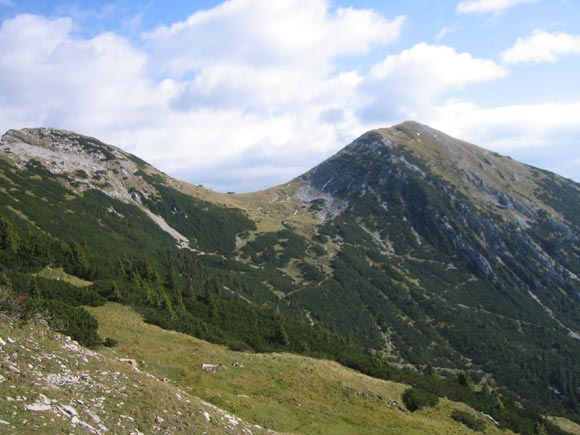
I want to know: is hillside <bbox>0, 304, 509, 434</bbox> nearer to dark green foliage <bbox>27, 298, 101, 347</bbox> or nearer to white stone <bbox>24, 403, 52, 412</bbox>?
white stone <bbox>24, 403, 52, 412</bbox>

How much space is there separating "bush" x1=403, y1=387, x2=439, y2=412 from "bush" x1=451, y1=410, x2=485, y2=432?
92.3 inches

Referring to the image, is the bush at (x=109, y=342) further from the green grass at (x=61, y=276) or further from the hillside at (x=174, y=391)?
the green grass at (x=61, y=276)

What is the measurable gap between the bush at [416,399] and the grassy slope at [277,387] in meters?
0.74

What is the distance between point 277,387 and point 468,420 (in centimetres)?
2170

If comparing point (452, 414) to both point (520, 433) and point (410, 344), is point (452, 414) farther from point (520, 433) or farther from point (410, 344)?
point (410, 344)

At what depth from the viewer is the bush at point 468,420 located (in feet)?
151

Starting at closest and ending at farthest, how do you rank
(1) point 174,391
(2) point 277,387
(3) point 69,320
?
1. (1) point 174,391
2. (3) point 69,320
3. (2) point 277,387

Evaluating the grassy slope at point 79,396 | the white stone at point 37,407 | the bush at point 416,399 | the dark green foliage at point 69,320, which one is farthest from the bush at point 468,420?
the white stone at point 37,407

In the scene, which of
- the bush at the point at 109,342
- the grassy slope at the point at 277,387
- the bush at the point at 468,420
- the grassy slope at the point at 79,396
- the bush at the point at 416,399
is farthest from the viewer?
the bush at the point at 468,420

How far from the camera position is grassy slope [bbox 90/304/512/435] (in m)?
34.5

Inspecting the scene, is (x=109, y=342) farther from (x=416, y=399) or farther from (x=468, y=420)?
(x=468, y=420)

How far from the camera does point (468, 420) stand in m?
46.6

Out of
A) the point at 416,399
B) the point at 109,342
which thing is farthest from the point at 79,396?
the point at 416,399

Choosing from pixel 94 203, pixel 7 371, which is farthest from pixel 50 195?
pixel 7 371
